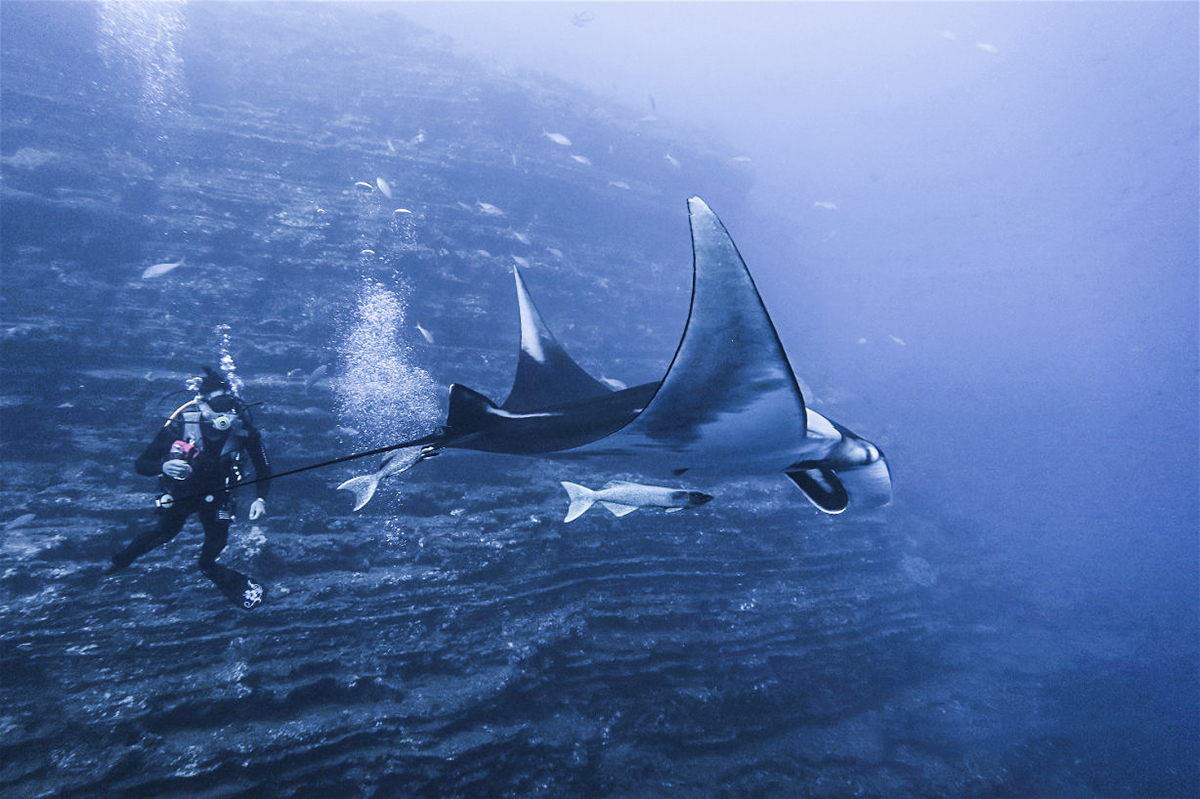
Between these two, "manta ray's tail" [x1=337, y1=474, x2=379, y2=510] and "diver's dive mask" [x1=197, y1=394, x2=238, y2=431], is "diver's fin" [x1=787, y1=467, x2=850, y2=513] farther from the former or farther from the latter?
"diver's dive mask" [x1=197, y1=394, x2=238, y2=431]

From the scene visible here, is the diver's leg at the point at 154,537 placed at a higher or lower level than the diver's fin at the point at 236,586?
higher

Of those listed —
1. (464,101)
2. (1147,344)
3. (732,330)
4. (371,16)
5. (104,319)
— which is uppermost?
(371,16)

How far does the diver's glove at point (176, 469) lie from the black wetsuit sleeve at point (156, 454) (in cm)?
17

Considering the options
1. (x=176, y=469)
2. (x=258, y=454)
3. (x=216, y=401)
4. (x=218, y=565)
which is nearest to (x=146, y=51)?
(x=216, y=401)

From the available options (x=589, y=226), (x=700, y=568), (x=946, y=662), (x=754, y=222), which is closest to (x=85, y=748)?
(x=700, y=568)

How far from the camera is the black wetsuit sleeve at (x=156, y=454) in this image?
386 centimetres

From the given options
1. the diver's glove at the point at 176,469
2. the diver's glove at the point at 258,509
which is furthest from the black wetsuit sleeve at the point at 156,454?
the diver's glove at the point at 258,509

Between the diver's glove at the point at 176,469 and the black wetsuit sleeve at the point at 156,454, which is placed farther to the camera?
the black wetsuit sleeve at the point at 156,454

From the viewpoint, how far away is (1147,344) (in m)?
66.2

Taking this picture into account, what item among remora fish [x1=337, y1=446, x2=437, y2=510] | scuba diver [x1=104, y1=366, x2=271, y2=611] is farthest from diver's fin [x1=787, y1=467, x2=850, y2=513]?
scuba diver [x1=104, y1=366, x2=271, y2=611]

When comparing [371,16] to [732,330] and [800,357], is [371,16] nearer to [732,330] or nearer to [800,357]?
[800,357]

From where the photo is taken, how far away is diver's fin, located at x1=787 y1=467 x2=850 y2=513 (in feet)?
9.68

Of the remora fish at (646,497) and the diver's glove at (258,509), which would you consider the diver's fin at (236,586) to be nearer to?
the diver's glove at (258,509)

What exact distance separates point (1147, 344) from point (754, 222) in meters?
77.0
